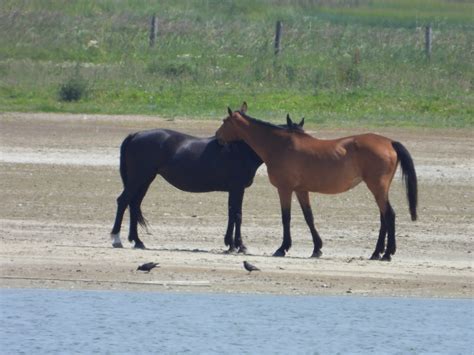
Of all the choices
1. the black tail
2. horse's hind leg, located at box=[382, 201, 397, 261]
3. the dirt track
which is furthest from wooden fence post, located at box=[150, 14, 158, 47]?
horse's hind leg, located at box=[382, 201, 397, 261]

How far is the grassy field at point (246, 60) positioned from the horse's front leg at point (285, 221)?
23.6 ft

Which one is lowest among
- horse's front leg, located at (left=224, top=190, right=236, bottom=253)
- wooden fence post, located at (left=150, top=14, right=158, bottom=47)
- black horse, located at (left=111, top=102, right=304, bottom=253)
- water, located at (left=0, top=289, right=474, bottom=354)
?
water, located at (left=0, top=289, right=474, bottom=354)

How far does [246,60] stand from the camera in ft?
82.6

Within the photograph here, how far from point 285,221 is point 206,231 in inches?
53.0

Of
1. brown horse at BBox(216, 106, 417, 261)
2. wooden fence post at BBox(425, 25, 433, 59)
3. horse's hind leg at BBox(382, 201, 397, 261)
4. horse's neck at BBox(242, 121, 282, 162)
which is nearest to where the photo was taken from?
horse's hind leg at BBox(382, 201, 397, 261)

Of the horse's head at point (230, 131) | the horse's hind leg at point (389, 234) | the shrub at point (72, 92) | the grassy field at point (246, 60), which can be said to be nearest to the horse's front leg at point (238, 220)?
the horse's head at point (230, 131)

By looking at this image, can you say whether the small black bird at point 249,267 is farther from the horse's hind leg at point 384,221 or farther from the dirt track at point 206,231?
the horse's hind leg at point 384,221

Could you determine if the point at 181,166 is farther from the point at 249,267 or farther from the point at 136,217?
the point at 249,267

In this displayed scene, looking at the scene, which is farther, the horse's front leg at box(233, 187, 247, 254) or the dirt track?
the horse's front leg at box(233, 187, 247, 254)

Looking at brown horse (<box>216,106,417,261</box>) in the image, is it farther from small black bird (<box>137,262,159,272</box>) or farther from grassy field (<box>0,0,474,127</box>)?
grassy field (<box>0,0,474,127</box>)

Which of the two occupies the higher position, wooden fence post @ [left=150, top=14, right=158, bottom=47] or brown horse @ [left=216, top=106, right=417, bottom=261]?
wooden fence post @ [left=150, top=14, right=158, bottom=47]

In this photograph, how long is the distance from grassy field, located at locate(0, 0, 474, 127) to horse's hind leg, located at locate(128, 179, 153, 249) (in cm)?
702

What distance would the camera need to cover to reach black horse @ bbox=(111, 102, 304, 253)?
1288 centimetres

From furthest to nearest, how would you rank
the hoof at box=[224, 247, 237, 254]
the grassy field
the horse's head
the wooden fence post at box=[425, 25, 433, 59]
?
the wooden fence post at box=[425, 25, 433, 59], the grassy field, the horse's head, the hoof at box=[224, 247, 237, 254]
